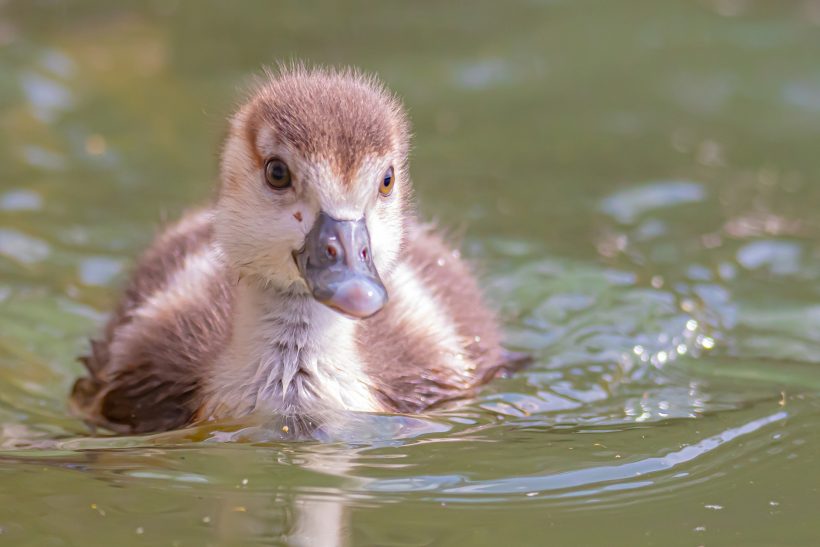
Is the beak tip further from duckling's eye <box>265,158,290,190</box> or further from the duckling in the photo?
duckling's eye <box>265,158,290,190</box>

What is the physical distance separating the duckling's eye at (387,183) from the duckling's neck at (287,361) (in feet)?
1.37

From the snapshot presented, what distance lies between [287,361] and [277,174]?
598 millimetres

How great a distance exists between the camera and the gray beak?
3.79 m

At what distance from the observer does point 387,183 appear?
4227 mm

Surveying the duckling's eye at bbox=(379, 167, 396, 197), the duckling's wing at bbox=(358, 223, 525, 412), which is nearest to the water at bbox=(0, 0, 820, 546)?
the duckling's wing at bbox=(358, 223, 525, 412)

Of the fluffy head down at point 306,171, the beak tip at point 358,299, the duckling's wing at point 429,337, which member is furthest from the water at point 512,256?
the fluffy head down at point 306,171

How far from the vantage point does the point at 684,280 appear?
20.0 ft

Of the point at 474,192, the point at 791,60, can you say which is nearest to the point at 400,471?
the point at 474,192

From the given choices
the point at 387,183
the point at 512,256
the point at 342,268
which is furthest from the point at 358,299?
the point at 512,256

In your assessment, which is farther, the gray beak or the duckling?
the duckling

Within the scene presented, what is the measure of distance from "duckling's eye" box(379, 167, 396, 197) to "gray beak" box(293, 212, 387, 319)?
0.23 m

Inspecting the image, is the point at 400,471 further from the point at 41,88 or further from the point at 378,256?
the point at 41,88

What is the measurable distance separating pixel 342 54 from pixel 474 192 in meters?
2.11

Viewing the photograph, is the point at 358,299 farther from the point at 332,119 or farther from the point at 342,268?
the point at 332,119
